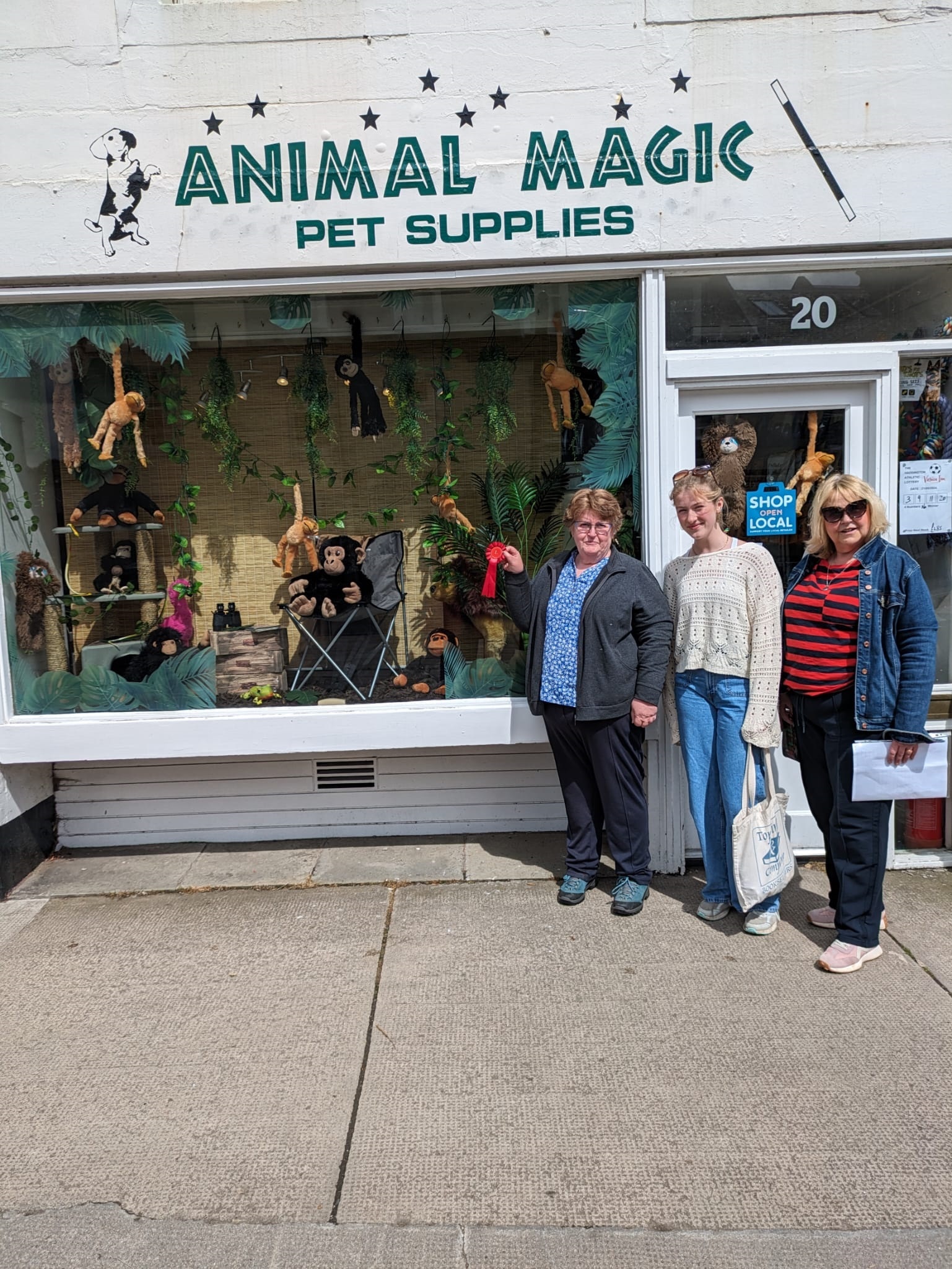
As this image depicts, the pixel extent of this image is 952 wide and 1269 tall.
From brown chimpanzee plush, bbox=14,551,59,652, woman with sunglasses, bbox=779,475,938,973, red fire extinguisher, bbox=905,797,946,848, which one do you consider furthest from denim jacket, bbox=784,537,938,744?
brown chimpanzee plush, bbox=14,551,59,652

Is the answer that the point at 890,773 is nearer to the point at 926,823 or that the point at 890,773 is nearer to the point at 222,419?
the point at 926,823

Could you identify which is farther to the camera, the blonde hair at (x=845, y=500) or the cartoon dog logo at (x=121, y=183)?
the cartoon dog logo at (x=121, y=183)

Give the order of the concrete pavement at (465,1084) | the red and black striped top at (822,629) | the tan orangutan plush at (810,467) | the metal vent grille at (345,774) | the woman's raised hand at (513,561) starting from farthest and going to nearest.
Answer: the metal vent grille at (345,774) < the tan orangutan plush at (810,467) < the woman's raised hand at (513,561) < the red and black striped top at (822,629) < the concrete pavement at (465,1084)

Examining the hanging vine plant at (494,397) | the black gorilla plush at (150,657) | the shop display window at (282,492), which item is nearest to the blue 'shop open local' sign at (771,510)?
the shop display window at (282,492)

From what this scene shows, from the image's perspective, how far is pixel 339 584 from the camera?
194 inches

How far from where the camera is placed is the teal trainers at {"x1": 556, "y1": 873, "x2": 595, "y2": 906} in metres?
4.24

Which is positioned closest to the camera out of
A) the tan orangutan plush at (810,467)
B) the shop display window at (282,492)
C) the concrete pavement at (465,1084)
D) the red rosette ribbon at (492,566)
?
the concrete pavement at (465,1084)

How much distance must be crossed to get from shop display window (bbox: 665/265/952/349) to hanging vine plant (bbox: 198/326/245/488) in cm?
220

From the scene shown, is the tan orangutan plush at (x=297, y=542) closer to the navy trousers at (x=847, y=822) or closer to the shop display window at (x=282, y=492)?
the shop display window at (x=282, y=492)

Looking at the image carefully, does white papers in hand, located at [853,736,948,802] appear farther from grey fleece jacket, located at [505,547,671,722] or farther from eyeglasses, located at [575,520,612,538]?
eyeglasses, located at [575,520,612,538]

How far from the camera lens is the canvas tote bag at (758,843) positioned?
149 inches

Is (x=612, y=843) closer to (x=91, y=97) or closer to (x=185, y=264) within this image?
(x=185, y=264)

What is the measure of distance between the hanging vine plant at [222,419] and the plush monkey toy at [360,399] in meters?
0.56

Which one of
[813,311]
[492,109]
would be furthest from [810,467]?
[492,109]
